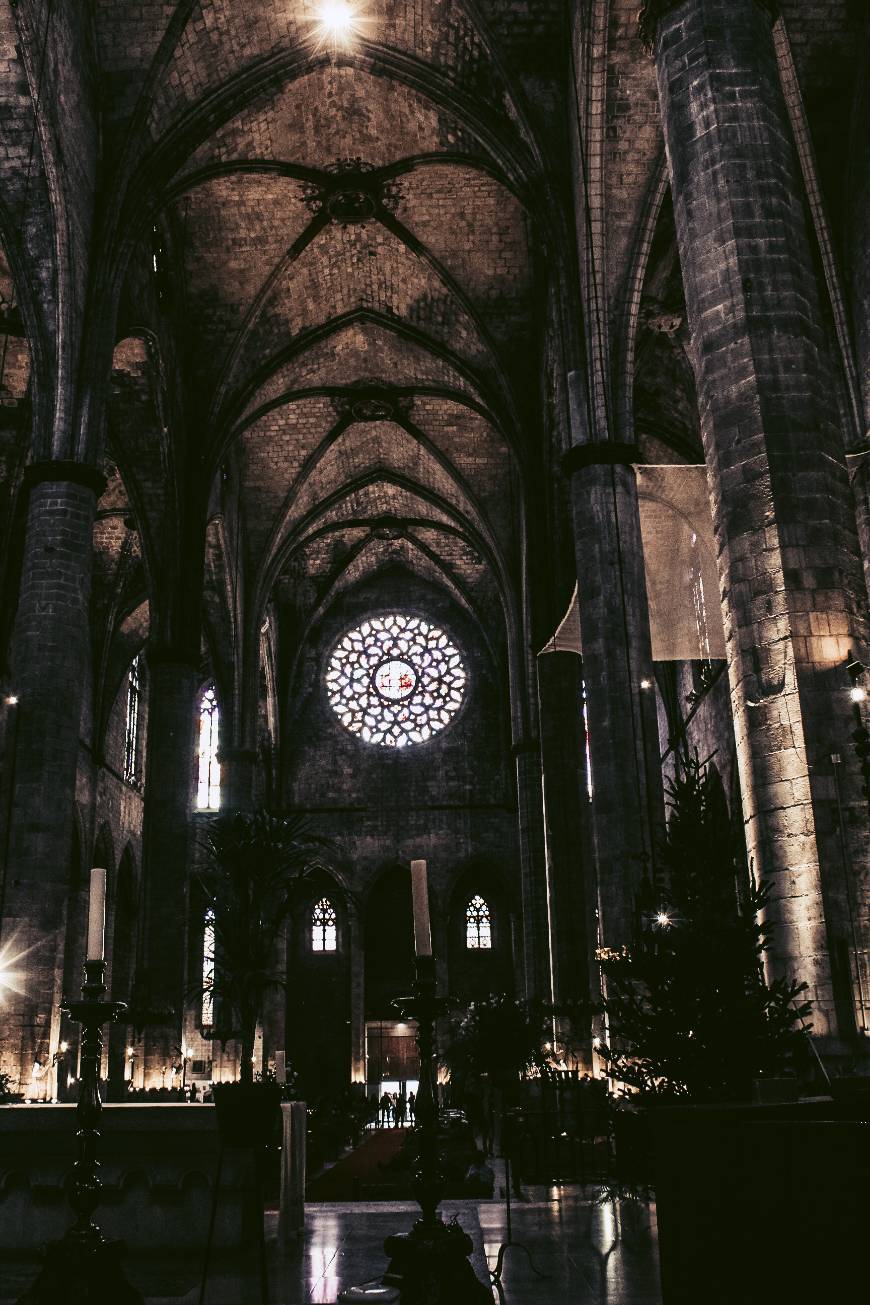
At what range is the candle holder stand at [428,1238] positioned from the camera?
12.7ft

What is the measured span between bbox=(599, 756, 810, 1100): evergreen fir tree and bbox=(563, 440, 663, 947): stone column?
243 inches

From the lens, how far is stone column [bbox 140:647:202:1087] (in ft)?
62.6

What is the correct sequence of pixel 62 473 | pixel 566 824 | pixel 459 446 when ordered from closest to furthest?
pixel 62 473 < pixel 566 824 < pixel 459 446

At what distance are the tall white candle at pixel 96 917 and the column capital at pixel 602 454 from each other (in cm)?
1151

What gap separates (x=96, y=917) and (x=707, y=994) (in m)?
3.36

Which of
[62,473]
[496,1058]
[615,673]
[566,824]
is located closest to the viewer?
[496,1058]

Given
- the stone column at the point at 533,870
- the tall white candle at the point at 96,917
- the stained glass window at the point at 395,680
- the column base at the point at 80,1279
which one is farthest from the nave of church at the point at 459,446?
the stained glass window at the point at 395,680

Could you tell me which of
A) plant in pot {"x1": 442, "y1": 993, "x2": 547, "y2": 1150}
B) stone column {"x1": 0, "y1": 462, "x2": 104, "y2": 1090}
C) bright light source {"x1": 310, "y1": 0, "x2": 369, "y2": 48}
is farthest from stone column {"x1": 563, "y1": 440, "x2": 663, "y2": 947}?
bright light source {"x1": 310, "y1": 0, "x2": 369, "y2": 48}

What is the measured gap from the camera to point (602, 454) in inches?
594

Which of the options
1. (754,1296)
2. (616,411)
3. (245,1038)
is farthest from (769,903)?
(616,411)

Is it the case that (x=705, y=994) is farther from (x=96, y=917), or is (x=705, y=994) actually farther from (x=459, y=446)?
(x=459, y=446)

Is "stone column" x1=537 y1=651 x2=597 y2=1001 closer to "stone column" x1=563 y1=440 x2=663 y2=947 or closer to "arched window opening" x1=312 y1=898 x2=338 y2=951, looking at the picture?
"stone column" x1=563 y1=440 x2=663 y2=947

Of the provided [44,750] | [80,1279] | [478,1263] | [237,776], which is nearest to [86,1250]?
[80,1279]

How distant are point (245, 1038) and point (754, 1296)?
989 cm
